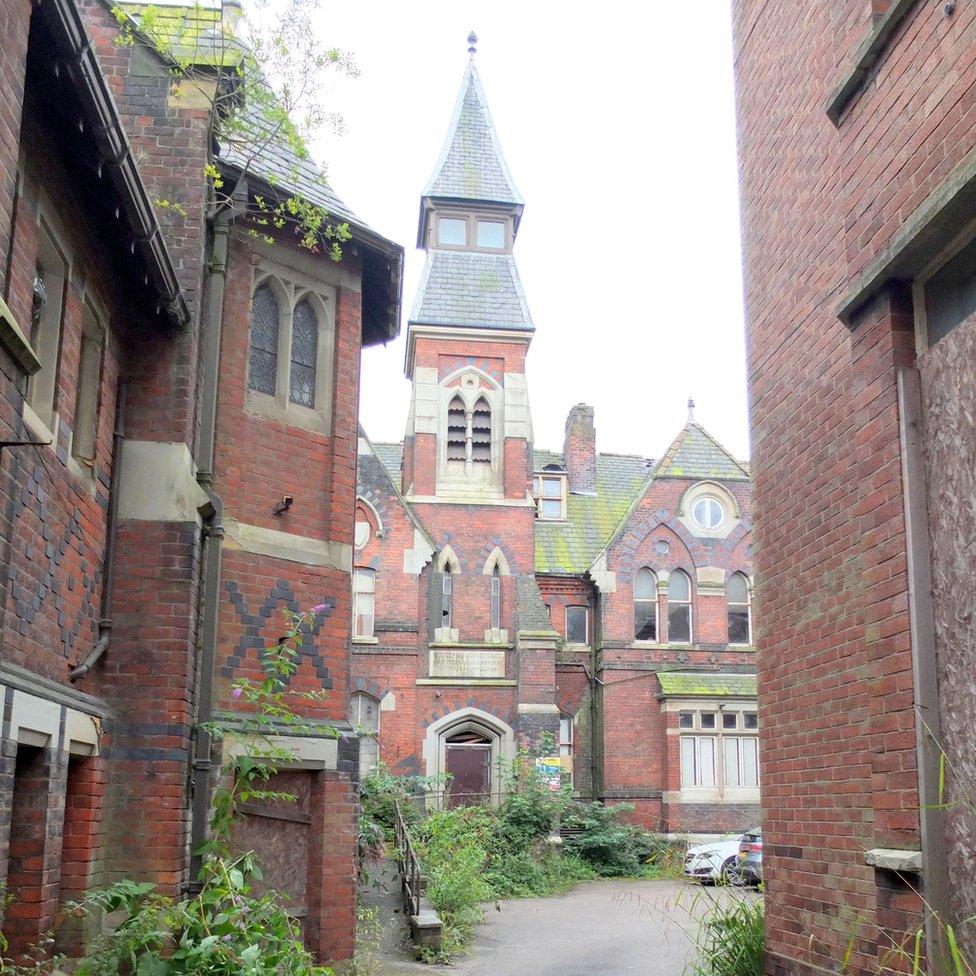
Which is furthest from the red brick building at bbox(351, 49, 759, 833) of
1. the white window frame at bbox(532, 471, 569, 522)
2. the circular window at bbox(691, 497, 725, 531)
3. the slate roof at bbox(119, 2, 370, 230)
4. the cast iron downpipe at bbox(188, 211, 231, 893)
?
the cast iron downpipe at bbox(188, 211, 231, 893)

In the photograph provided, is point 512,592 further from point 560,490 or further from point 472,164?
point 472,164

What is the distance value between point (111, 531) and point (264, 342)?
3365 mm

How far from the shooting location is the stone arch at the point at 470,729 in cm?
2847

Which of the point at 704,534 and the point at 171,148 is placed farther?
the point at 704,534

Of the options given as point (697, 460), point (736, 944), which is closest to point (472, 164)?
point (697, 460)

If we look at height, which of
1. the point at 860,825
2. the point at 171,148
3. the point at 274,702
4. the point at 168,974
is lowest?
the point at 168,974

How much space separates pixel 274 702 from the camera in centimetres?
1077

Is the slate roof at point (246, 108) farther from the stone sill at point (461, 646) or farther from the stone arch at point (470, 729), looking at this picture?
the stone arch at point (470, 729)

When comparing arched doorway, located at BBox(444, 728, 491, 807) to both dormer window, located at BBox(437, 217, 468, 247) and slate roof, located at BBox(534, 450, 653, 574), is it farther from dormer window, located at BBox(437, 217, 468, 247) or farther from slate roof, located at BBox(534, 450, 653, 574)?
dormer window, located at BBox(437, 217, 468, 247)

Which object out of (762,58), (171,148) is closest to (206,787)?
(171,148)

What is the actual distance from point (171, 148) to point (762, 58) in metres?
4.61

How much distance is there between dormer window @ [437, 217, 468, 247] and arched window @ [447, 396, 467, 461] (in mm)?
4957

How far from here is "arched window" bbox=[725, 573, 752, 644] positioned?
31766mm

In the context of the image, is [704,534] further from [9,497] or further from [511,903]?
[9,497]
